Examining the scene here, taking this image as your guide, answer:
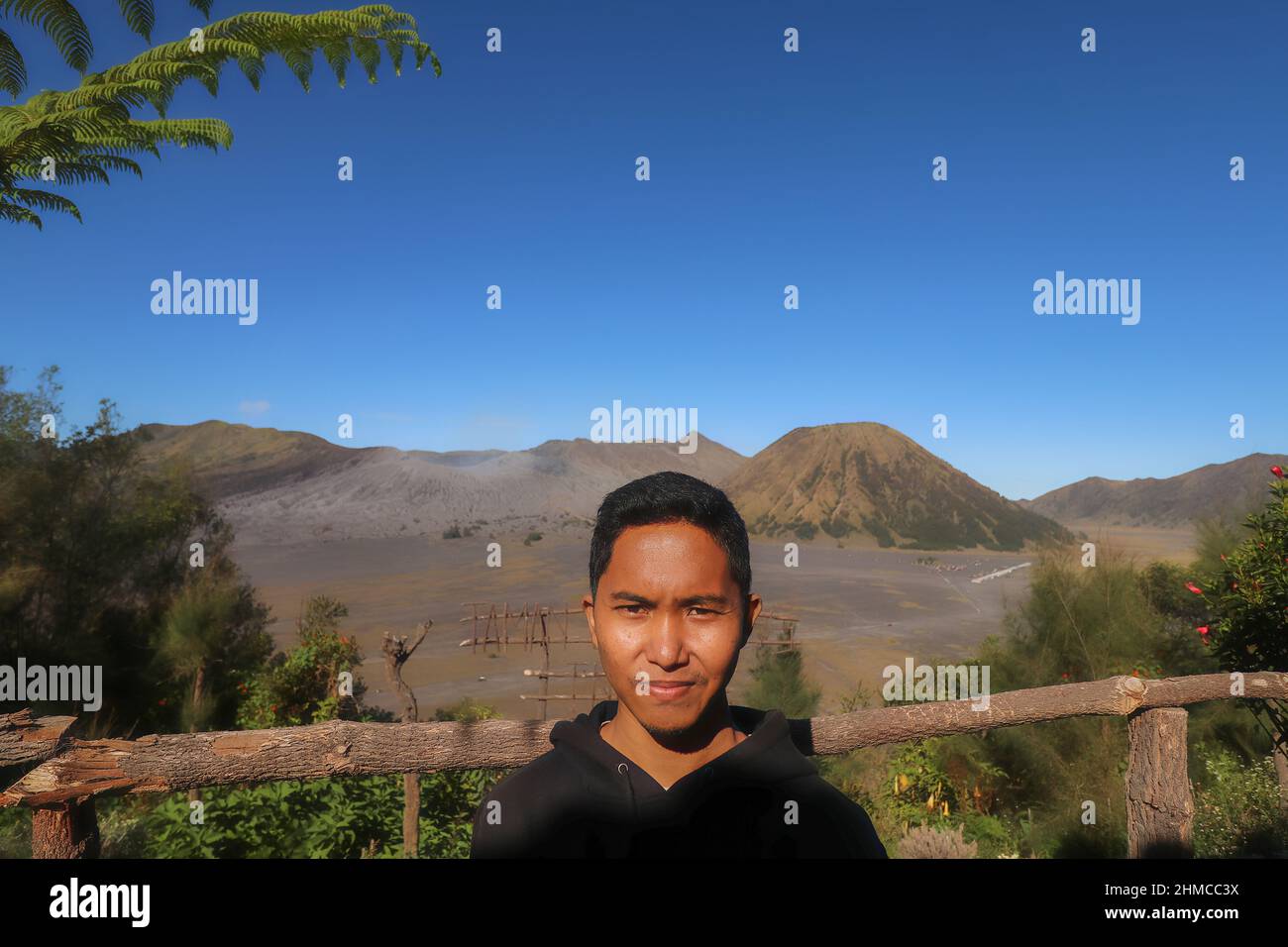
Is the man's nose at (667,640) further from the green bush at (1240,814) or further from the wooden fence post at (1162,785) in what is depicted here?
the green bush at (1240,814)

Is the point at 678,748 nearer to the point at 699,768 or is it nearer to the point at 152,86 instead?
the point at 699,768

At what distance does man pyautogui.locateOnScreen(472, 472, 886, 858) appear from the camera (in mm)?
1174

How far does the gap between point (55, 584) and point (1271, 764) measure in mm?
14533

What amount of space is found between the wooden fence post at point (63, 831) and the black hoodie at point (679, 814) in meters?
1.19

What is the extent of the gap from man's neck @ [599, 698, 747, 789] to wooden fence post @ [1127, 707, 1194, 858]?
8.80 ft

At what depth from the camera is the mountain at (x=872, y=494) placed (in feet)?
133

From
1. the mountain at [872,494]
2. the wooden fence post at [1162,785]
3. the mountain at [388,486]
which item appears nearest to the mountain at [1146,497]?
the mountain at [872,494]

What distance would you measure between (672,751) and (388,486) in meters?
32.0

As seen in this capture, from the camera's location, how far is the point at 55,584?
9.17 m

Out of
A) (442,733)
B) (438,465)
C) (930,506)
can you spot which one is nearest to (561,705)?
(442,733)

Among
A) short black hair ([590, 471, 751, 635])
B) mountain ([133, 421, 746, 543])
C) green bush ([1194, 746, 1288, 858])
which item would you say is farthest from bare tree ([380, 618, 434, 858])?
mountain ([133, 421, 746, 543])

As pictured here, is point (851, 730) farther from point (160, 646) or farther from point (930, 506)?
point (930, 506)

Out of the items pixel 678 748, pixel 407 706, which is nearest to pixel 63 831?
pixel 678 748

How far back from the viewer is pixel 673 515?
1.24 m
